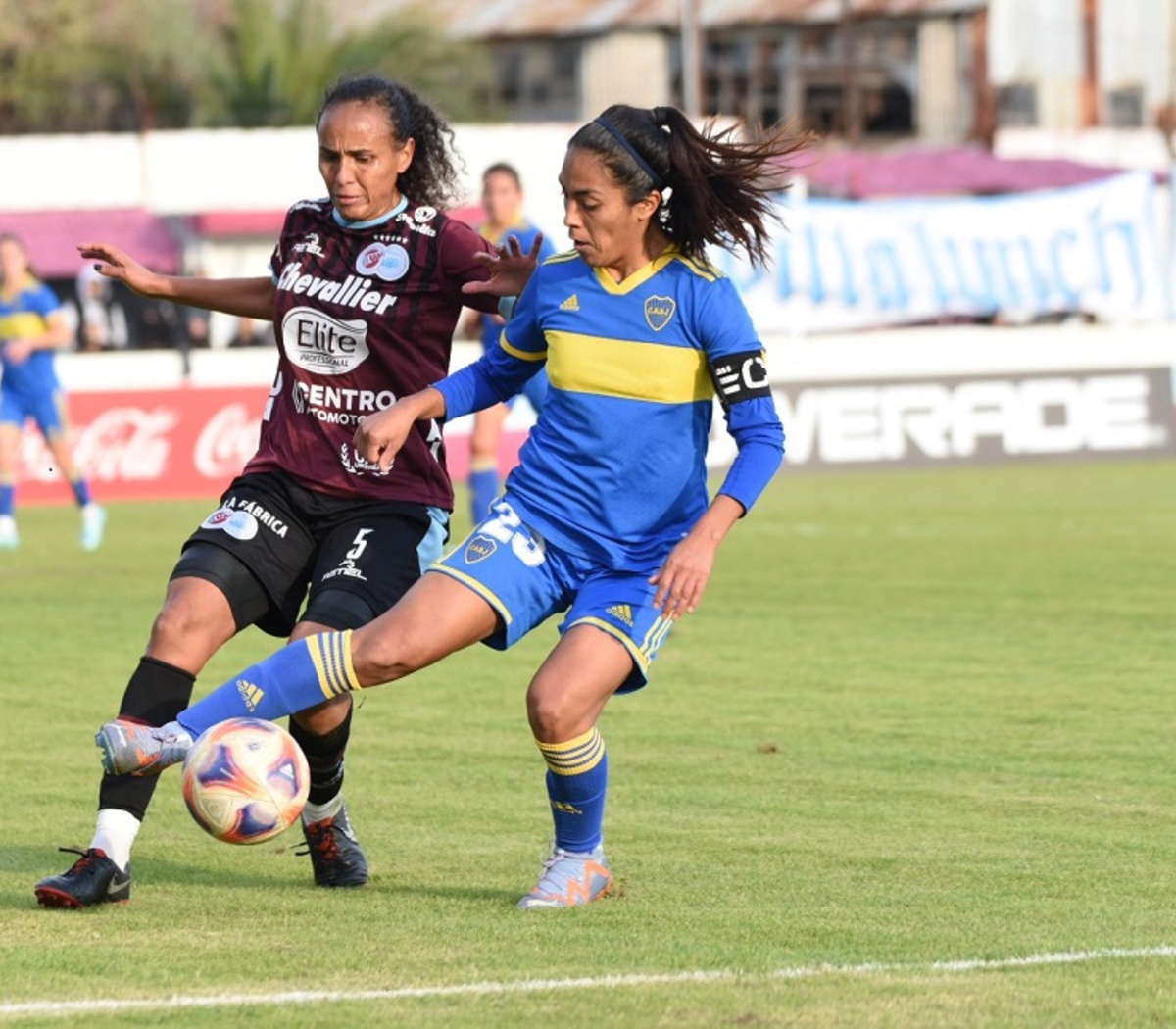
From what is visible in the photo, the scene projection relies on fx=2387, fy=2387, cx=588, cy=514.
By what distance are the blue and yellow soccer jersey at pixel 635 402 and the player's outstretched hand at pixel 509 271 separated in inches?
7.2

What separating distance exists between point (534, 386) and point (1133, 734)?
19.0 ft

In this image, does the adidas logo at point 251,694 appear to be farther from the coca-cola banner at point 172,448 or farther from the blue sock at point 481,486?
the coca-cola banner at point 172,448

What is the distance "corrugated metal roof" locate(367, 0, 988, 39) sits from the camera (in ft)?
190

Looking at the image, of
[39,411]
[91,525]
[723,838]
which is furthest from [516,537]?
[39,411]

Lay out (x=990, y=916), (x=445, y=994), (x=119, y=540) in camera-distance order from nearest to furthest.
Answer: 1. (x=445, y=994)
2. (x=990, y=916)
3. (x=119, y=540)

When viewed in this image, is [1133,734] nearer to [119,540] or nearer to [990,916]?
[990,916]

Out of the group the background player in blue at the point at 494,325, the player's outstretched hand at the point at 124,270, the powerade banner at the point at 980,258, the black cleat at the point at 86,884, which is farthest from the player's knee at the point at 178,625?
the powerade banner at the point at 980,258

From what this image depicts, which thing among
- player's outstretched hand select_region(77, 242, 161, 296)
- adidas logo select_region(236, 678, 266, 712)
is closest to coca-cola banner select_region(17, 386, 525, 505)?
player's outstretched hand select_region(77, 242, 161, 296)

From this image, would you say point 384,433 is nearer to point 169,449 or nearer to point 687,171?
point 687,171

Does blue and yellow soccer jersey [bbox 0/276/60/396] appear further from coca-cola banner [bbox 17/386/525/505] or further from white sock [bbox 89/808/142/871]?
white sock [bbox 89/808/142/871]

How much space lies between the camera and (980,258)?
→ 1153 inches

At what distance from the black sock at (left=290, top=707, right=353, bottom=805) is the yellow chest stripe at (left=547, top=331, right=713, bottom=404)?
3.92 ft

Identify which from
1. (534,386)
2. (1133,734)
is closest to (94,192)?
(534,386)

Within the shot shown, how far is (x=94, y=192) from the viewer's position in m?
41.1
